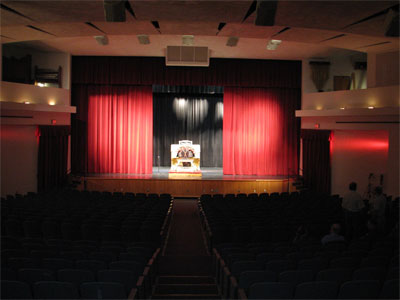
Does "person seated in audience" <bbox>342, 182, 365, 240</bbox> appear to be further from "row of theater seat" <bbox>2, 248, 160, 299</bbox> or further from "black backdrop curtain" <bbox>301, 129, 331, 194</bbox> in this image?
"black backdrop curtain" <bbox>301, 129, 331, 194</bbox>

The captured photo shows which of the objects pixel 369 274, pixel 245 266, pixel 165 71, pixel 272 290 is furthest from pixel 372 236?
pixel 165 71

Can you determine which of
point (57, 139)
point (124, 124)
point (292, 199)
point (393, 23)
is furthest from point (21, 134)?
point (393, 23)

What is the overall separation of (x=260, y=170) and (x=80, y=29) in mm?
11375

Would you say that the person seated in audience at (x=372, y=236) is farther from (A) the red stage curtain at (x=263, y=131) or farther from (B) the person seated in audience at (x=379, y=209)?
(A) the red stage curtain at (x=263, y=131)

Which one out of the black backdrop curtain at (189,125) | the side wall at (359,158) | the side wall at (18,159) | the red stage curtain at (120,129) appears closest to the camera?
the side wall at (359,158)

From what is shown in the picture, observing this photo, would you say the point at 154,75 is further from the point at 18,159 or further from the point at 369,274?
the point at 369,274

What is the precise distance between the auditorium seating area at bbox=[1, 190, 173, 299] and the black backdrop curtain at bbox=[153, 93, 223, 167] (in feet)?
37.3

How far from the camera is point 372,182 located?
1469 centimetres

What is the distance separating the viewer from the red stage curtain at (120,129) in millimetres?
20172

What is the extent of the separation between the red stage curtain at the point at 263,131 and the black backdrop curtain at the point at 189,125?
3.04 meters

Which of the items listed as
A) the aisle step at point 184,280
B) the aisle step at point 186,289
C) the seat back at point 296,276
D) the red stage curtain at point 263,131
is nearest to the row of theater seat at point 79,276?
the aisle step at point 186,289

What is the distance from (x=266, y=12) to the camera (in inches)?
342

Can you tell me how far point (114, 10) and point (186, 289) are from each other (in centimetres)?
548

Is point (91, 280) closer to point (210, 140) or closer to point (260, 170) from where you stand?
point (260, 170)
